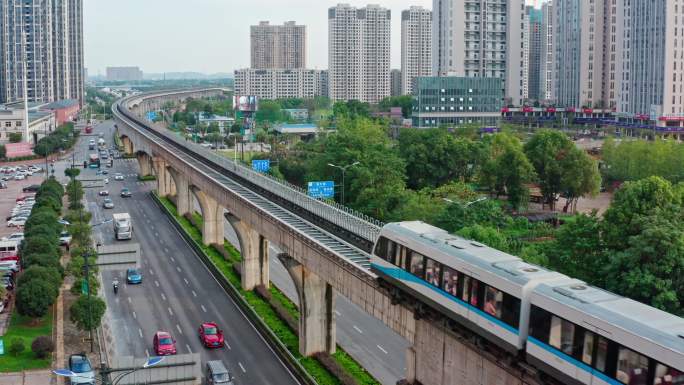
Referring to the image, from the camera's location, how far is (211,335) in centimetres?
4316

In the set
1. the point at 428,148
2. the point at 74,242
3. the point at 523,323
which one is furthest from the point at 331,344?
the point at 428,148

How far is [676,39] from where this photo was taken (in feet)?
423

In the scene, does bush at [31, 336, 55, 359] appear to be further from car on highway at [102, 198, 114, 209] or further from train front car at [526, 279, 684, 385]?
car on highway at [102, 198, 114, 209]

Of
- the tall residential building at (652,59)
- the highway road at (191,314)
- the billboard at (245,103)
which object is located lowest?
the highway road at (191,314)

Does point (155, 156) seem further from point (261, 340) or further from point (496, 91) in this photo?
point (496, 91)

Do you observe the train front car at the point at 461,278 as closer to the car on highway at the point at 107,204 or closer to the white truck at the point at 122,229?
the white truck at the point at 122,229

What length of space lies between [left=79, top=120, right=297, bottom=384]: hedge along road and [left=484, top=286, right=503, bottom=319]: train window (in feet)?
52.0

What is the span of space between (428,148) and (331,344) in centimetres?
5328

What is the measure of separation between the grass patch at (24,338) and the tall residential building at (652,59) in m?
110

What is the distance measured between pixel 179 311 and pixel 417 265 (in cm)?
2434

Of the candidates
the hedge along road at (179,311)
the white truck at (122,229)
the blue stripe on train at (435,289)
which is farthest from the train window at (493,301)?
the white truck at (122,229)

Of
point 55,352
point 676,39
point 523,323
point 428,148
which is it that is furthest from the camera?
point 676,39

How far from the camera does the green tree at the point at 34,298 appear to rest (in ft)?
142

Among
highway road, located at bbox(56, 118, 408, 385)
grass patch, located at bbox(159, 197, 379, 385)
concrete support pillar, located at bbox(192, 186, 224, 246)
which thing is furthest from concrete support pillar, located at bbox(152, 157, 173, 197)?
concrete support pillar, located at bbox(192, 186, 224, 246)
